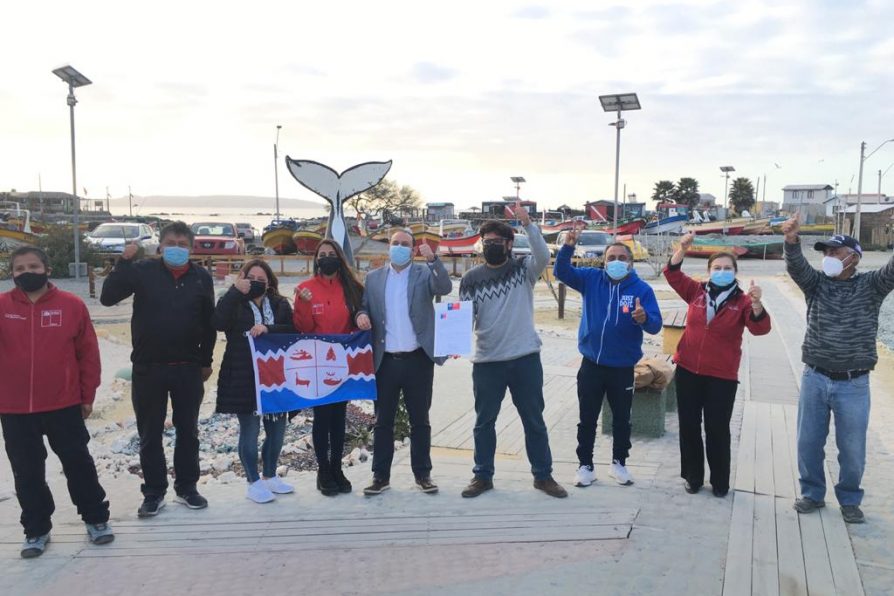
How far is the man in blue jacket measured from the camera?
5.07m

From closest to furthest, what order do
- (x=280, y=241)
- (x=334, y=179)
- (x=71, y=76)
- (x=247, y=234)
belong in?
(x=334, y=179)
(x=71, y=76)
(x=280, y=241)
(x=247, y=234)

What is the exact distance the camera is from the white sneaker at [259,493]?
498 cm

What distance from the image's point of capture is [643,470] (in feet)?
18.3

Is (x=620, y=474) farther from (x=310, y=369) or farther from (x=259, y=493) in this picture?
(x=259, y=493)

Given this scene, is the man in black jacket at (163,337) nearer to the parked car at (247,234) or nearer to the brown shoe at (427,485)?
the brown shoe at (427,485)

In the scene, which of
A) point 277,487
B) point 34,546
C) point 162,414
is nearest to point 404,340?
point 277,487

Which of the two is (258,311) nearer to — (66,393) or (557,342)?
(66,393)

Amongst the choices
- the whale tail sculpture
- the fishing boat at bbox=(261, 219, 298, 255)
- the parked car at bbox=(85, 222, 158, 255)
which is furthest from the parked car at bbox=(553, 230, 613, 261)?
the whale tail sculpture

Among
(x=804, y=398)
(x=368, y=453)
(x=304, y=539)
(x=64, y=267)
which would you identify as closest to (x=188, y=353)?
(x=304, y=539)

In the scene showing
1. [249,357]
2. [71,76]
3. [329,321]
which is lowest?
[249,357]

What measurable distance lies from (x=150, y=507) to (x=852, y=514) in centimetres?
469

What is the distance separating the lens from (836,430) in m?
4.68

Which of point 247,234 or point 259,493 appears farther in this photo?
point 247,234

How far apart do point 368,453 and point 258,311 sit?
2070 millimetres
